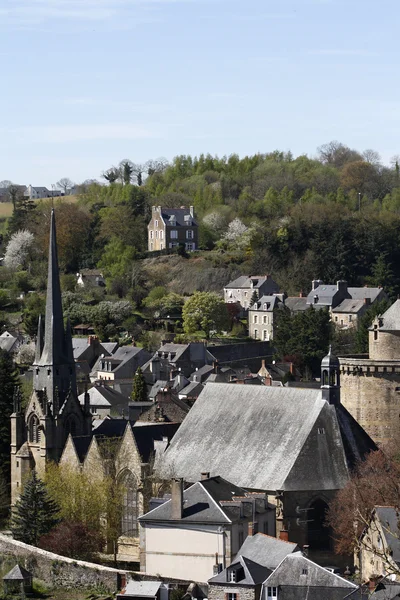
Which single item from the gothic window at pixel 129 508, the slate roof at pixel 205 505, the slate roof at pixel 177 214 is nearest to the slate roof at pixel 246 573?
the slate roof at pixel 205 505

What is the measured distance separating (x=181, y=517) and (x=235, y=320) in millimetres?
60028

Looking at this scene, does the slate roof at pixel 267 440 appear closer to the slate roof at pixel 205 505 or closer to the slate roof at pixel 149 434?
the slate roof at pixel 149 434

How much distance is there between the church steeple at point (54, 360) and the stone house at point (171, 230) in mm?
63187

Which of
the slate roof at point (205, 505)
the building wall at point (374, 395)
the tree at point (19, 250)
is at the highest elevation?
the tree at point (19, 250)

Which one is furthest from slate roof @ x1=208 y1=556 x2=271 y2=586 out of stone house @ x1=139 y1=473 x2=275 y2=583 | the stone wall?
the stone wall

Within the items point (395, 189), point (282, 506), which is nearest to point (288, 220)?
point (395, 189)

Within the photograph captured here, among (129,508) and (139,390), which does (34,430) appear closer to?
(129,508)

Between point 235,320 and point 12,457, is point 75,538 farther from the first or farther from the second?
point 235,320

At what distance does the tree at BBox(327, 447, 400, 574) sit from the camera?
43.5 meters

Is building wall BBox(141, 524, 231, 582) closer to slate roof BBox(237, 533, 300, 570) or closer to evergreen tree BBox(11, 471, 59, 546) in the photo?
slate roof BBox(237, 533, 300, 570)

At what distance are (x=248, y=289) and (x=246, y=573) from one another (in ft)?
222

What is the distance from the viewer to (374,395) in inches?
2163

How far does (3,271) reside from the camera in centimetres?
11419

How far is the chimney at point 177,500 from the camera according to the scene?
44625mm
